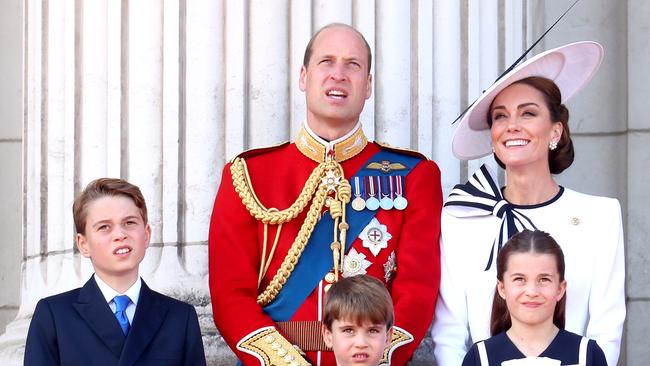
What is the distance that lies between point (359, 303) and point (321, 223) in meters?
0.62

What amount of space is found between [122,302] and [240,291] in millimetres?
420

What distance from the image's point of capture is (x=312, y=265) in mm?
5328

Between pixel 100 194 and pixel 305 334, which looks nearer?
pixel 100 194

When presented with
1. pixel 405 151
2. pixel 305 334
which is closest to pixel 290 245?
pixel 305 334

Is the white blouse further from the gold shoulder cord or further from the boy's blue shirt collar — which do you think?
the boy's blue shirt collar

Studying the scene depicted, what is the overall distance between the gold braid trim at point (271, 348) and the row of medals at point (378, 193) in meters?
0.57

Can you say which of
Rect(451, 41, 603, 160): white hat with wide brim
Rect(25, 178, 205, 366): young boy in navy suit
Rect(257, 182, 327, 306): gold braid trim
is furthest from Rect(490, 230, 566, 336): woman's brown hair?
Rect(25, 178, 205, 366): young boy in navy suit

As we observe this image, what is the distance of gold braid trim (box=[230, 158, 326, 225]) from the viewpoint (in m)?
5.34

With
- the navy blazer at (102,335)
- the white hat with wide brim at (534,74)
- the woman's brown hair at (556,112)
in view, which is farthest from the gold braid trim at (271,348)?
the woman's brown hair at (556,112)

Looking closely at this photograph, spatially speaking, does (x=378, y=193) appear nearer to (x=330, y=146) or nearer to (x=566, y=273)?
(x=330, y=146)

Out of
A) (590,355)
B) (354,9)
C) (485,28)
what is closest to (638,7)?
(485,28)

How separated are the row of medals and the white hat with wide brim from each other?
30 centimetres

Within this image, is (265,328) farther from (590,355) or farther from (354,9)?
(354,9)

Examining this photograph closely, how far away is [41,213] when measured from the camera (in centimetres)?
626
